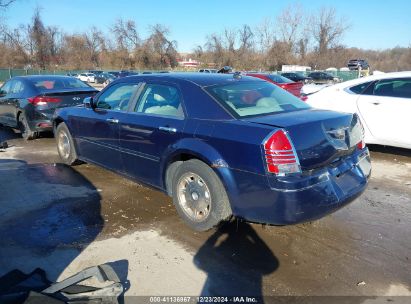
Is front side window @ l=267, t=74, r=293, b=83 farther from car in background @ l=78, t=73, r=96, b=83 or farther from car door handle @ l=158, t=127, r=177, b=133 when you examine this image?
car in background @ l=78, t=73, r=96, b=83

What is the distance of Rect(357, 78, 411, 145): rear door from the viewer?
261 inches

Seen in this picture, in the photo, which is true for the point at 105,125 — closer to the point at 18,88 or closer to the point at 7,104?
the point at 18,88

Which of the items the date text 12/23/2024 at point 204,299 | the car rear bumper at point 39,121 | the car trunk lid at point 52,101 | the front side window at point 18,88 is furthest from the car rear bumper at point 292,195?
the front side window at point 18,88

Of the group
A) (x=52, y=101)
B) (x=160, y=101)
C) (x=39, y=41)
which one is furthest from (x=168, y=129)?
(x=39, y=41)

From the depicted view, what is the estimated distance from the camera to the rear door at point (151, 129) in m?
4.19

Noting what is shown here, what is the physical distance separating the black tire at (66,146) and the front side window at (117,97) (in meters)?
1.11

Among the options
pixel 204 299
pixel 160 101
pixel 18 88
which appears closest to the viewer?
pixel 204 299

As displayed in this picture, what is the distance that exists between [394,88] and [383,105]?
0.39 m

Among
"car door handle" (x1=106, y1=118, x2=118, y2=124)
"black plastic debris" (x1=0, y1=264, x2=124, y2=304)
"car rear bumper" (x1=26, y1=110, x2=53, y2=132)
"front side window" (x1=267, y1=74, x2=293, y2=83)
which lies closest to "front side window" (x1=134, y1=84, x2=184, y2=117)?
"car door handle" (x1=106, y1=118, x2=118, y2=124)

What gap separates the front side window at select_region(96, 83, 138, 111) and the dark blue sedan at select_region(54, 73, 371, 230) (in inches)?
1.0

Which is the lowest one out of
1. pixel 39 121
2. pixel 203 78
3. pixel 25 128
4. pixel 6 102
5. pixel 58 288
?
pixel 58 288

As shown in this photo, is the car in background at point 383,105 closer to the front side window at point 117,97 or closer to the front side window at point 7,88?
the front side window at point 117,97

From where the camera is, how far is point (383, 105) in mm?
6848

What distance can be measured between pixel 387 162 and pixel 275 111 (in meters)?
3.82
